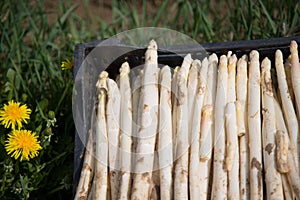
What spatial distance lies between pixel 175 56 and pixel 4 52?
106cm

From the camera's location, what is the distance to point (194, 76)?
5.03ft

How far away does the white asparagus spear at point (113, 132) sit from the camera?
1.47 metres

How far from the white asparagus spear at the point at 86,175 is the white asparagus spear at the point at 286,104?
0.50m

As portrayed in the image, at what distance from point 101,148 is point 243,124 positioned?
36 centimetres

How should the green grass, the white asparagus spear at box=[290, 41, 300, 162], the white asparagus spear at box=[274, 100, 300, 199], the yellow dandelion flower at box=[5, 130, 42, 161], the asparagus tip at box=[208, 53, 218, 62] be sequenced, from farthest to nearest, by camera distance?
the green grass → the yellow dandelion flower at box=[5, 130, 42, 161] → the asparagus tip at box=[208, 53, 218, 62] → the white asparagus spear at box=[290, 41, 300, 162] → the white asparagus spear at box=[274, 100, 300, 199]

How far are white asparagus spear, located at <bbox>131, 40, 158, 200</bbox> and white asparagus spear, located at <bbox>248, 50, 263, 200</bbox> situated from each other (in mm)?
239

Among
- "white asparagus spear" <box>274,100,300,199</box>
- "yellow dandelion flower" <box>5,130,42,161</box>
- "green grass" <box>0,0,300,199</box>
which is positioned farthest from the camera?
"green grass" <box>0,0,300,199</box>

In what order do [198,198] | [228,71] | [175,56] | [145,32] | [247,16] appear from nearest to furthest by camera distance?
[198,198], [228,71], [175,56], [247,16], [145,32]

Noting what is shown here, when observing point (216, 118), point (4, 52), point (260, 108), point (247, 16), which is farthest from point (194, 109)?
point (4, 52)

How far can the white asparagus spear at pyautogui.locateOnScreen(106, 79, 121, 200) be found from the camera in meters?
1.47

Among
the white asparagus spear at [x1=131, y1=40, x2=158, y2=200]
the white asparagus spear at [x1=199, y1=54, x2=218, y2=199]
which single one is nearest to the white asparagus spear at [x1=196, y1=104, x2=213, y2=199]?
the white asparagus spear at [x1=199, y1=54, x2=218, y2=199]

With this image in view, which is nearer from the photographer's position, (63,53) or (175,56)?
(175,56)

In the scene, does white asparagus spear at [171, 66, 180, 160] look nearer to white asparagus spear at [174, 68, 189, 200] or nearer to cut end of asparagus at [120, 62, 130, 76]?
white asparagus spear at [174, 68, 189, 200]

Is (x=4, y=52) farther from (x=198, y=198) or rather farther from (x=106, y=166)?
(x=198, y=198)
